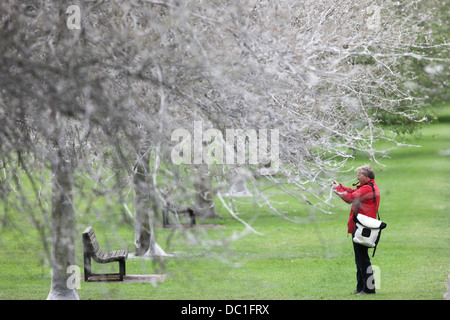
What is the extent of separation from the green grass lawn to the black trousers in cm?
24

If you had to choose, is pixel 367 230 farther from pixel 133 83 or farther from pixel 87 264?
pixel 133 83

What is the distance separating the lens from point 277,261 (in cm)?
1579

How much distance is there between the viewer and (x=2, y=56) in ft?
16.8

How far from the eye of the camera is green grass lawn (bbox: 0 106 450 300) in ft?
32.2

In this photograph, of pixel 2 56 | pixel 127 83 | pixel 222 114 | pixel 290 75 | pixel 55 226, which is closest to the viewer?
pixel 2 56

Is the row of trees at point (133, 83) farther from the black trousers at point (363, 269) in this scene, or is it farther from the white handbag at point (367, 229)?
the black trousers at point (363, 269)

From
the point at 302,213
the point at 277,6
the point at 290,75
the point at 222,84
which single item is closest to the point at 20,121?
the point at 222,84

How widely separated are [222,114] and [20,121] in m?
1.57

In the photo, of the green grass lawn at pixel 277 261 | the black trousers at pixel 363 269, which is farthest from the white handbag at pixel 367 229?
the green grass lawn at pixel 277 261

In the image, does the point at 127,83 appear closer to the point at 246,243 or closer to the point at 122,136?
the point at 122,136

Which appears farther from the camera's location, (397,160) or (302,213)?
(397,160)

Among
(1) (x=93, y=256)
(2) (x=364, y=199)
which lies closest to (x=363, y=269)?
(2) (x=364, y=199)

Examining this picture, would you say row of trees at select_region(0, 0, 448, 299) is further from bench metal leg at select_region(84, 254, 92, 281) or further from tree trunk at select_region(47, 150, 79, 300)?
bench metal leg at select_region(84, 254, 92, 281)

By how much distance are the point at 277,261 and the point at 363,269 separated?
507 cm
